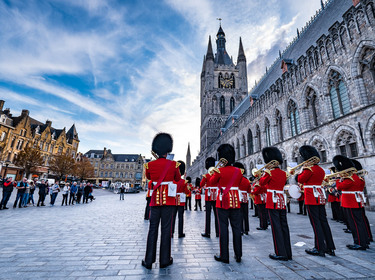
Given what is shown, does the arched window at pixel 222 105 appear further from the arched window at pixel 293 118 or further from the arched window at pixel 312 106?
the arched window at pixel 312 106

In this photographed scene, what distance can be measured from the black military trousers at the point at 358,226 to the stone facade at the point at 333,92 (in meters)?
9.60

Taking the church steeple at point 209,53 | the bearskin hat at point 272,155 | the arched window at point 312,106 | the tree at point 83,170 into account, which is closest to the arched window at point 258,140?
the arched window at point 312,106

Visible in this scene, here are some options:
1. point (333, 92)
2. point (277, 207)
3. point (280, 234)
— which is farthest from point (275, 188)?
point (333, 92)

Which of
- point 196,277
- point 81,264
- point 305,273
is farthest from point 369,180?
point 81,264

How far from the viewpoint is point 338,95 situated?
45.8 feet

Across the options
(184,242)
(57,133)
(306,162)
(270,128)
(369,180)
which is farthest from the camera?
(57,133)

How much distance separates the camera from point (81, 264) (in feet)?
11.3

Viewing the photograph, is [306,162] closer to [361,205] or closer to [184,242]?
[361,205]

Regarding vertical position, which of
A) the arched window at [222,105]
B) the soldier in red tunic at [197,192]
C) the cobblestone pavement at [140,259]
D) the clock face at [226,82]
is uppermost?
the clock face at [226,82]

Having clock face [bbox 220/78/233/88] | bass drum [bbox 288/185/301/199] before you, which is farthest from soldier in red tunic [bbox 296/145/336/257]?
clock face [bbox 220/78/233/88]

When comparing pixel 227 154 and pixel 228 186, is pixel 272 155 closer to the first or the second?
pixel 227 154

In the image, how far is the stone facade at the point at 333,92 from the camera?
1183cm

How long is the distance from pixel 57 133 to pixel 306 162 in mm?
63379

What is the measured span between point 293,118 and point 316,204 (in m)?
17.1
